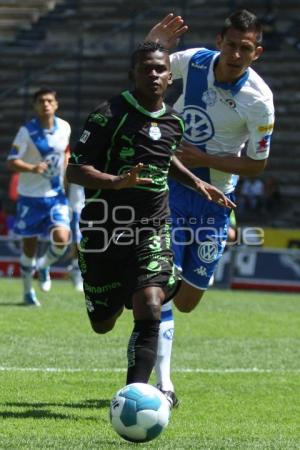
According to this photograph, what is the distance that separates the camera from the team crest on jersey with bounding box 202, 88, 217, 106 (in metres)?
8.28

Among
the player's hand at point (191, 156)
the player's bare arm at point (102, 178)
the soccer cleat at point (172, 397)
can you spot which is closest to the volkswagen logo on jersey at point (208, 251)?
the player's hand at point (191, 156)

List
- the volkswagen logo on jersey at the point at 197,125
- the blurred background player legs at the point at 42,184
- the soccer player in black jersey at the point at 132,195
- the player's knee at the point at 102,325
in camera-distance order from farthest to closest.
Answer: the blurred background player legs at the point at 42,184 < the volkswagen logo on jersey at the point at 197,125 < the player's knee at the point at 102,325 < the soccer player in black jersey at the point at 132,195

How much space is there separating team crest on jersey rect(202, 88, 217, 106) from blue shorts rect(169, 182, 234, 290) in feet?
2.15

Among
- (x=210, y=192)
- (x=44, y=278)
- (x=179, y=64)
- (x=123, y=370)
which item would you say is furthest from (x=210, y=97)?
(x=44, y=278)

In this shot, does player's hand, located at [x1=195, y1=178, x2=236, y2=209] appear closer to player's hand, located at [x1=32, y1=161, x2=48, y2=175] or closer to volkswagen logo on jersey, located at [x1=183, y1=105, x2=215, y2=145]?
volkswagen logo on jersey, located at [x1=183, y1=105, x2=215, y2=145]

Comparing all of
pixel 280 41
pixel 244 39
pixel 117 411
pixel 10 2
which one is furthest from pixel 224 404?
pixel 10 2

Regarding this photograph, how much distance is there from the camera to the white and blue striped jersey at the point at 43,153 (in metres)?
15.0

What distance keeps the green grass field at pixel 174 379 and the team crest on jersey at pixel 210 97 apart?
2.11 metres

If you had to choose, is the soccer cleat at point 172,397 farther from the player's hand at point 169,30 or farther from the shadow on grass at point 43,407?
the player's hand at point 169,30

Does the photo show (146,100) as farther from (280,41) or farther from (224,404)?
(280,41)

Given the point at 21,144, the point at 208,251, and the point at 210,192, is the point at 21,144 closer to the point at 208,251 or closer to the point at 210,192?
the point at 208,251

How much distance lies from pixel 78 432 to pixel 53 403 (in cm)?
108

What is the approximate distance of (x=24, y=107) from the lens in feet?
94.5

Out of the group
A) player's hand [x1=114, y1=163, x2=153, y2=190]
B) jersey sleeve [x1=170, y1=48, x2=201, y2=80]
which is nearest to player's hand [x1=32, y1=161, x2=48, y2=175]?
jersey sleeve [x1=170, y1=48, x2=201, y2=80]
